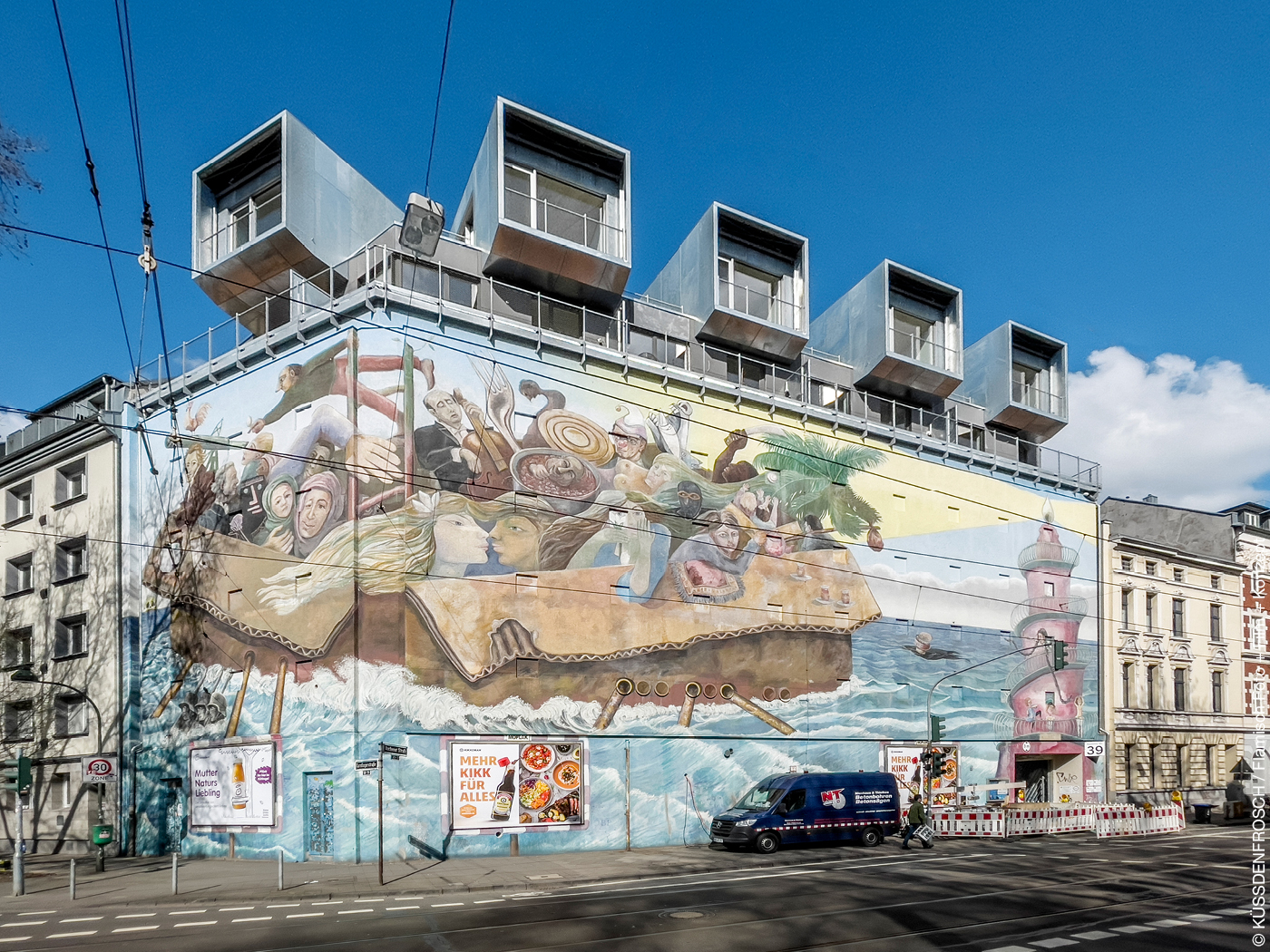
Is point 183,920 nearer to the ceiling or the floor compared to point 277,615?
nearer to the floor

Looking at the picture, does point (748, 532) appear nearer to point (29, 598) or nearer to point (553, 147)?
point (553, 147)

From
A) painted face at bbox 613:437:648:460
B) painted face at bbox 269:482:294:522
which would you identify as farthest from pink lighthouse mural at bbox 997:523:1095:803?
painted face at bbox 269:482:294:522

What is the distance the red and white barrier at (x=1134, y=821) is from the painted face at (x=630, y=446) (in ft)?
60.7

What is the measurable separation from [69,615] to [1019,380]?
37397mm

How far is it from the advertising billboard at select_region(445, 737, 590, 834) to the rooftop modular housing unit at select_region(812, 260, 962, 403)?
19727 mm

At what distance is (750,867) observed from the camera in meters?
24.8

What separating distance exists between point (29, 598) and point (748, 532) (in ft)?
80.8

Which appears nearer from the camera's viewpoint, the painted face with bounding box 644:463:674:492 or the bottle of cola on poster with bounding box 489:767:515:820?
the bottle of cola on poster with bounding box 489:767:515:820

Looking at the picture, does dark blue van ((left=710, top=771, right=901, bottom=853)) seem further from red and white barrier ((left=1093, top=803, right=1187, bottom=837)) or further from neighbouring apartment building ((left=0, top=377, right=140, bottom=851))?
neighbouring apartment building ((left=0, top=377, right=140, bottom=851))

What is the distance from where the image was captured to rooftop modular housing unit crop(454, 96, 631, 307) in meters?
31.0

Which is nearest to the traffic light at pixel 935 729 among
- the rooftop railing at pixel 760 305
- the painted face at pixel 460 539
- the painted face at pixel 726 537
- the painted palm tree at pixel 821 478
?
the painted palm tree at pixel 821 478

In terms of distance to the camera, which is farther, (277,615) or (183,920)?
(277,615)

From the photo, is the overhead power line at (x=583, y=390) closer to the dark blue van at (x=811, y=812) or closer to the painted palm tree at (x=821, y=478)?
the painted palm tree at (x=821, y=478)

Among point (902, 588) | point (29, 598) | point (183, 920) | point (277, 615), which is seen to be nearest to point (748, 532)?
point (902, 588)
